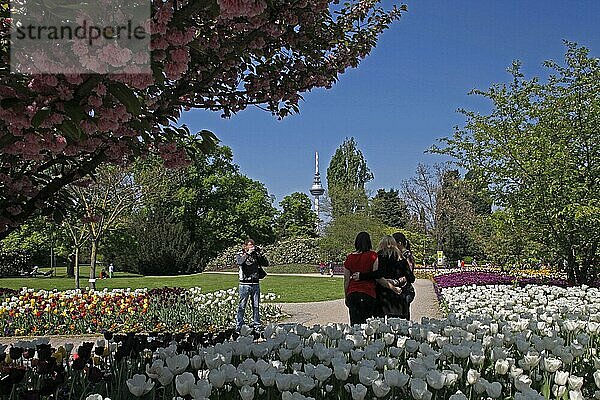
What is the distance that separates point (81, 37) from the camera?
2.20 m

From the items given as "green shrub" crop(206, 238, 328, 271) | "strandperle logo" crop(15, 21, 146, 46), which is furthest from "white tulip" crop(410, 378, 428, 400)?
"green shrub" crop(206, 238, 328, 271)

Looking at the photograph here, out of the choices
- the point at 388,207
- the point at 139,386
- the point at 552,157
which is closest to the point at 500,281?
the point at 552,157

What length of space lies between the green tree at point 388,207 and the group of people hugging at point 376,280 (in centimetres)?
4464

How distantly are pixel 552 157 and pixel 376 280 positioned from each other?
602cm

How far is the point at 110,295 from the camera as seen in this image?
11867mm

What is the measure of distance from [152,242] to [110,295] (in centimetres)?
2361

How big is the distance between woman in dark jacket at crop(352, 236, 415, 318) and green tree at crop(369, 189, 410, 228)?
1757 inches

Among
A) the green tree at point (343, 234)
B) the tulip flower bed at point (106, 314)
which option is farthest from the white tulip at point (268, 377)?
the green tree at point (343, 234)

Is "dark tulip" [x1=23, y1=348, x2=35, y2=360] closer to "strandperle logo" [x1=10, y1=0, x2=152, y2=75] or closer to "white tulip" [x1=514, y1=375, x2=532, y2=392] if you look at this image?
"strandperle logo" [x1=10, y1=0, x2=152, y2=75]

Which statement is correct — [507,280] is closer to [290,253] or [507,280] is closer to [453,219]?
[290,253]

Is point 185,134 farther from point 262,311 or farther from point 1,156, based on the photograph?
point 262,311

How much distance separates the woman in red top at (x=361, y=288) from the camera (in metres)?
6.91

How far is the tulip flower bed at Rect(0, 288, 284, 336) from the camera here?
1078 centimetres

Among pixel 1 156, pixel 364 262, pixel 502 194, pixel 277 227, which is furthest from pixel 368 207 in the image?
pixel 1 156
